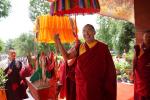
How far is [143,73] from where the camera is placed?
9.93 ft

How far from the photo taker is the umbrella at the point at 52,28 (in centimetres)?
319

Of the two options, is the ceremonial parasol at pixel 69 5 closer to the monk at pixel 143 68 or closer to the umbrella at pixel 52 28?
the umbrella at pixel 52 28

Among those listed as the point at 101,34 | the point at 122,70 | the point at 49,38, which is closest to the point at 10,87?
the point at 49,38

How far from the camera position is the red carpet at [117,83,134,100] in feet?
15.7

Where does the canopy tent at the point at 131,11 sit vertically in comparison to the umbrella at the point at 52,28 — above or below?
above

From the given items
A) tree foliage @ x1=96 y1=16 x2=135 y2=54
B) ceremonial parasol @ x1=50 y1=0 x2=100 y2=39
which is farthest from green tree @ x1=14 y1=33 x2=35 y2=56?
ceremonial parasol @ x1=50 y1=0 x2=100 y2=39

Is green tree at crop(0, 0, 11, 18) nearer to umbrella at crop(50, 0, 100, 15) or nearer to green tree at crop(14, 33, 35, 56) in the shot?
green tree at crop(14, 33, 35, 56)

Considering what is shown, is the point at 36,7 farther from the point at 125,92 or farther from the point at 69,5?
the point at 69,5

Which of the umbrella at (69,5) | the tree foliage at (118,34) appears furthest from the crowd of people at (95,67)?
the tree foliage at (118,34)

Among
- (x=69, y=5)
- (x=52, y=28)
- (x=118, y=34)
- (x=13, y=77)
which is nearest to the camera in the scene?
(x=69, y=5)

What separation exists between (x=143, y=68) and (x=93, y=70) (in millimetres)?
576

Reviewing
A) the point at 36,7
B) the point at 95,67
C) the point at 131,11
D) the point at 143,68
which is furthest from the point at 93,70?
the point at 36,7

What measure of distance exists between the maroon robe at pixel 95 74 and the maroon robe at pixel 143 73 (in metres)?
0.30

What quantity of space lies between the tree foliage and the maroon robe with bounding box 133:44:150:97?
6688 millimetres
